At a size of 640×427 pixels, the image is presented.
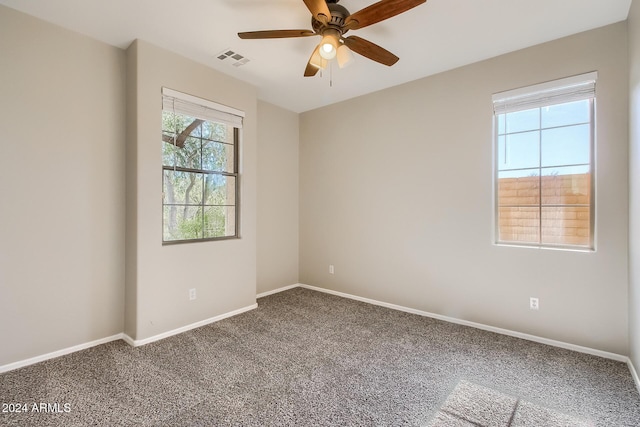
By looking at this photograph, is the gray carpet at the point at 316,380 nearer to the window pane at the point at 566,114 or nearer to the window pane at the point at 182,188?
the window pane at the point at 182,188

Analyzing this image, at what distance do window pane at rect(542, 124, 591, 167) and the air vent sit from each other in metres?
3.01

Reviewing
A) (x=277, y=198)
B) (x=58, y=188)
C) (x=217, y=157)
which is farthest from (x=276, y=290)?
(x=58, y=188)

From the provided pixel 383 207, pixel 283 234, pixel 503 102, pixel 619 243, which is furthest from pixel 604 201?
pixel 283 234

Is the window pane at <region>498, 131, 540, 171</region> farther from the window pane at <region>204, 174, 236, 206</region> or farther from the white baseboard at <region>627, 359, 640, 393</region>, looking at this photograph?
the window pane at <region>204, 174, 236, 206</region>

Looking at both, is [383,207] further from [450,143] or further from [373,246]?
[450,143]

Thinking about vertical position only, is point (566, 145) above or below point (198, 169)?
above

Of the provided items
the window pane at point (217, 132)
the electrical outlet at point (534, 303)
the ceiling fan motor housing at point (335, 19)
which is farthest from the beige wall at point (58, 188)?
the electrical outlet at point (534, 303)

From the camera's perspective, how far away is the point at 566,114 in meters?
2.66

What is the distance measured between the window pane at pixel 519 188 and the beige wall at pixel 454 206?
137 millimetres

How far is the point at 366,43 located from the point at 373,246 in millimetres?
2449

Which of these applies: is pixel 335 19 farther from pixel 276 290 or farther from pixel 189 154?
pixel 276 290

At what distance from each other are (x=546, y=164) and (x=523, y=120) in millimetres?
483

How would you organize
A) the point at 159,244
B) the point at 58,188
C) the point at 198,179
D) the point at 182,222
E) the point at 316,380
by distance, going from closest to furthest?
1. the point at 316,380
2. the point at 58,188
3. the point at 159,244
4. the point at 182,222
5. the point at 198,179

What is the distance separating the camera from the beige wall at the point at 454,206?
8.00 feet
